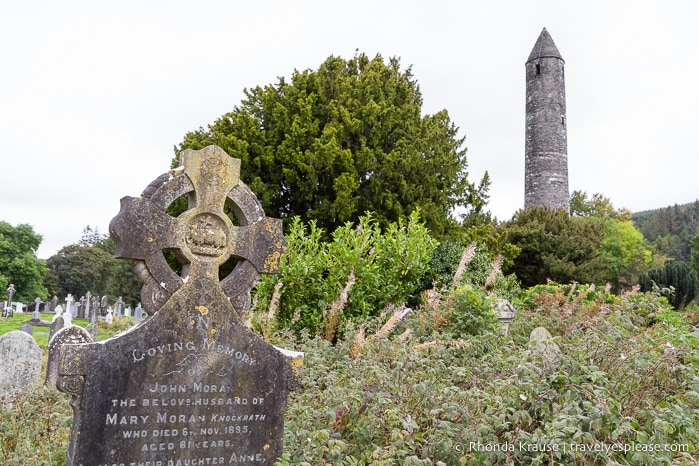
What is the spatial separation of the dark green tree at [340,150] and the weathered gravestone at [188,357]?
388 inches

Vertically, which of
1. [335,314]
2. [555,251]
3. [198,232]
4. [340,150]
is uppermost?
[340,150]

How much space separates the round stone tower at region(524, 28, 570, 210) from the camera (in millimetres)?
31562

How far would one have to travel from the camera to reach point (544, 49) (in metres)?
33.2

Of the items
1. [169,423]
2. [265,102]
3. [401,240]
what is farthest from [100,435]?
[265,102]

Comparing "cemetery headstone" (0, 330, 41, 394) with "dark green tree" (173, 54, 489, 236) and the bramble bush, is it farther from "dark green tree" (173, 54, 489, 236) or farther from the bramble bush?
"dark green tree" (173, 54, 489, 236)

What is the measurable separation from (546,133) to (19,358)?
1158 inches

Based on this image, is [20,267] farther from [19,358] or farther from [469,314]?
[469,314]

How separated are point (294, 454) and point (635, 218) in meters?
104

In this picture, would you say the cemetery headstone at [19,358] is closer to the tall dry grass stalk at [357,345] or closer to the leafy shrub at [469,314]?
the tall dry grass stalk at [357,345]

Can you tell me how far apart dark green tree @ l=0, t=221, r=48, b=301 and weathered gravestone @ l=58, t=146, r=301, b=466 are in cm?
4783

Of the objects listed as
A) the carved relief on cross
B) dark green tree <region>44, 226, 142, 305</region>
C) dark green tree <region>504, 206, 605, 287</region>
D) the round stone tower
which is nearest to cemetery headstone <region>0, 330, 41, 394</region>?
the carved relief on cross

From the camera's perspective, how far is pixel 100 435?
3438 mm

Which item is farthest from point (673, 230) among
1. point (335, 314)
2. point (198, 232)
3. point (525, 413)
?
point (198, 232)

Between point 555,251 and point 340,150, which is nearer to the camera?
point 340,150
